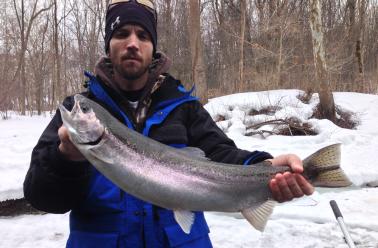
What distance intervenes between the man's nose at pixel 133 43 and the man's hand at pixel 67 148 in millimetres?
676

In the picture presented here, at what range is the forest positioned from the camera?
15.8 meters

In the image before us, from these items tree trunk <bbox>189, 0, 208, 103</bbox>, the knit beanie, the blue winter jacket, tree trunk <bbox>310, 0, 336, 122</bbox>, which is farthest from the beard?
tree trunk <bbox>189, 0, 208, 103</bbox>

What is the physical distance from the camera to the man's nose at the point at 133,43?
213 cm

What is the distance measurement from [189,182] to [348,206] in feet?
12.7

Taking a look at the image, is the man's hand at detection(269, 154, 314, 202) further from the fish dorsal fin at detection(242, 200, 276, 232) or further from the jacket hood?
the jacket hood

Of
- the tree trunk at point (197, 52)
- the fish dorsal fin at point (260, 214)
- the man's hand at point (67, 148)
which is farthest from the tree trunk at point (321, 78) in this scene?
the man's hand at point (67, 148)

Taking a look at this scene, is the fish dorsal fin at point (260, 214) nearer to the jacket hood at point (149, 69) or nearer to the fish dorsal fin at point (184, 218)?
the fish dorsal fin at point (184, 218)

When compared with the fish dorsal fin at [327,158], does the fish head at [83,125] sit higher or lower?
higher

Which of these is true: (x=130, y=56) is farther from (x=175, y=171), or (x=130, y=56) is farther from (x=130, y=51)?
(x=175, y=171)

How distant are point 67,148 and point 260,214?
87cm

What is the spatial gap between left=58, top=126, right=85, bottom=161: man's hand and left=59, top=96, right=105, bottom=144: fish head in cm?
5

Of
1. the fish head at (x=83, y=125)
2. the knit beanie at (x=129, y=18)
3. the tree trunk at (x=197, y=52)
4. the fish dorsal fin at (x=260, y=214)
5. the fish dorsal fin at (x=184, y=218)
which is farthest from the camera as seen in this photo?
the tree trunk at (x=197, y=52)

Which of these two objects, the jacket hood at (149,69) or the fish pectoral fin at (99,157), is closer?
the fish pectoral fin at (99,157)

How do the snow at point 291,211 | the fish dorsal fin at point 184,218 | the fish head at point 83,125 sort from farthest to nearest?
the snow at point 291,211, the fish dorsal fin at point 184,218, the fish head at point 83,125
